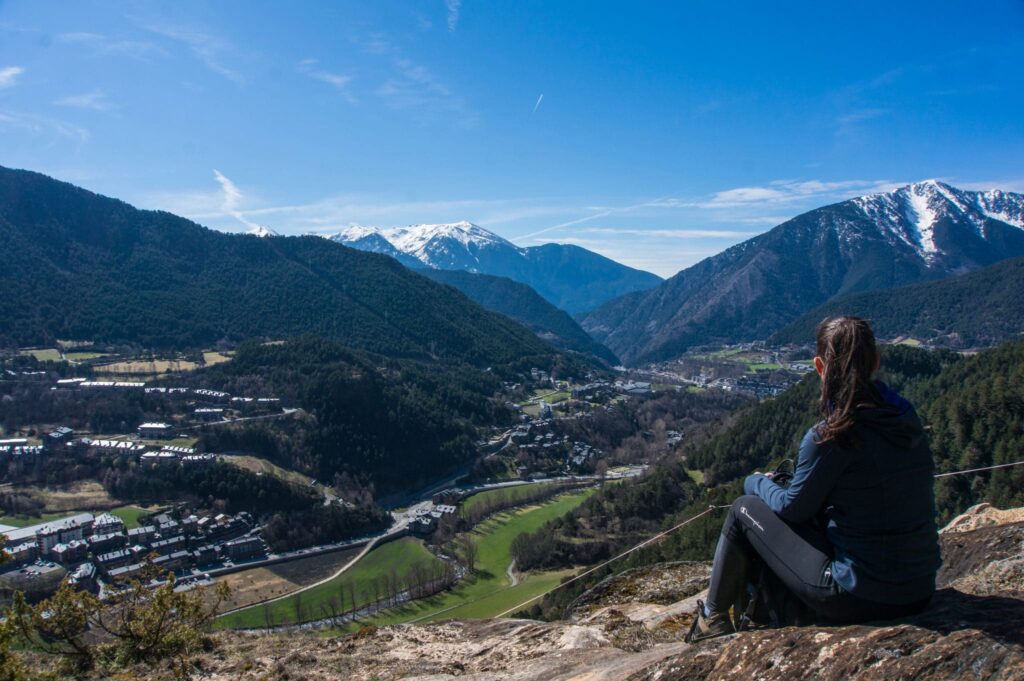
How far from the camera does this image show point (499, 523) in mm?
55594

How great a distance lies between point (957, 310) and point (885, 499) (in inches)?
8704

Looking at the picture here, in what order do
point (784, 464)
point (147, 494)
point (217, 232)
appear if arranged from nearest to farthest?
1. point (784, 464)
2. point (147, 494)
3. point (217, 232)

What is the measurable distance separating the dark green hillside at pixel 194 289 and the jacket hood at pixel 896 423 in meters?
123

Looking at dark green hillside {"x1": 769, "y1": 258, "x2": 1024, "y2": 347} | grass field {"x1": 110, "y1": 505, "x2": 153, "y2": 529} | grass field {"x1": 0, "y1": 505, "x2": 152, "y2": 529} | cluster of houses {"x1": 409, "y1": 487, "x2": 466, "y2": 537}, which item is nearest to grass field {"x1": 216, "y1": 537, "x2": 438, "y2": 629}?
cluster of houses {"x1": 409, "y1": 487, "x2": 466, "y2": 537}

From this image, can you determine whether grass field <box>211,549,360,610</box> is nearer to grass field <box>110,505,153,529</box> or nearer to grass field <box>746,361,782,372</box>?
grass field <box>110,505,153,529</box>

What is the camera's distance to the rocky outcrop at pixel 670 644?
312 cm

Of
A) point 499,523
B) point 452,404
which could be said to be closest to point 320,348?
point 452,404

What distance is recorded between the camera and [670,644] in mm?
5316

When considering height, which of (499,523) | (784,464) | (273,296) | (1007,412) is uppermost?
(273,296)

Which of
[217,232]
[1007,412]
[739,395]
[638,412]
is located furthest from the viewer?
[217,232]

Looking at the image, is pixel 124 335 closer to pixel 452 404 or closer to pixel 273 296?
pixel 273 296

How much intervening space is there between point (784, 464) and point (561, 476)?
235 ft

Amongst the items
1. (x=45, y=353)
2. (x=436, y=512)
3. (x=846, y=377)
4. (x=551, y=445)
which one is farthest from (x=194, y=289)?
(x=846, y=377)

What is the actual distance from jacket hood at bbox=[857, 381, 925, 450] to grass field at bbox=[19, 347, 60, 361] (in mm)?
112432
